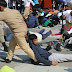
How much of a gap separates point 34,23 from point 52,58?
477cm

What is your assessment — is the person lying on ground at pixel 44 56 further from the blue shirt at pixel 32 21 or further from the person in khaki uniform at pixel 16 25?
the blue shirt at pixel 32 21

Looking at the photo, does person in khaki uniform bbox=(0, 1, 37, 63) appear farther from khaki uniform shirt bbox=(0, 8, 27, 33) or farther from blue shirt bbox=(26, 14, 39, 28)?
blue shirt bbox=(26, 14, 39, 28)

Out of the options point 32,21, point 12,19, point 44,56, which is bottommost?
point 44,56

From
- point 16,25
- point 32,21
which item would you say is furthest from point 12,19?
point 32,21

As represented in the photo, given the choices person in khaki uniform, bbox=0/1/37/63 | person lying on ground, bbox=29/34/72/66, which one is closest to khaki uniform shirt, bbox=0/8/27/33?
person in khaki uniform, bbox=0/1/37/63

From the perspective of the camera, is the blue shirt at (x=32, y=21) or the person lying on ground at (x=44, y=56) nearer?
the person lying on ground at (x=44, y=56)

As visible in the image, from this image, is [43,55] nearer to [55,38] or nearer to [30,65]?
[30,65]

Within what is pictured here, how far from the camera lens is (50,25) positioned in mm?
9180

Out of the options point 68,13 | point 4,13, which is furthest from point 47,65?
point 68,13

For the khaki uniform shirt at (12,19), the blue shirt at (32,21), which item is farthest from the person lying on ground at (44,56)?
the blue shirt at (32,21)

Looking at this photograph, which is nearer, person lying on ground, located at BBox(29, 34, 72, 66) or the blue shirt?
person lying on ground, located at BBox(29, 34, 72, 66)

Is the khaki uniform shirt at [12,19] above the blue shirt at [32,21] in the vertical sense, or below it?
above

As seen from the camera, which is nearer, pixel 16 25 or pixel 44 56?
pixel 16 25

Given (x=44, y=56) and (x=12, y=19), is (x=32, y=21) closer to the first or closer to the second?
(x=44, y=56)
